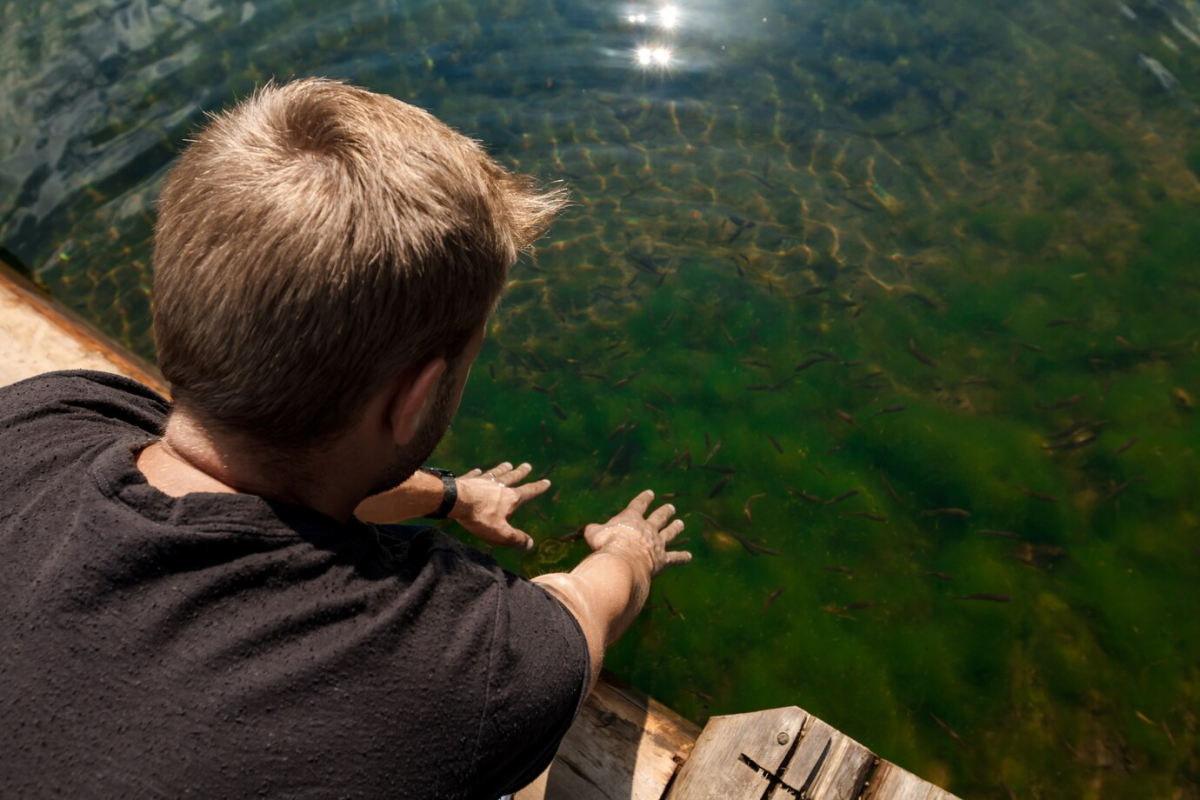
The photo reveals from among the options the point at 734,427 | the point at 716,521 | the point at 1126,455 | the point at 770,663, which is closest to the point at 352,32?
the point at 734,427

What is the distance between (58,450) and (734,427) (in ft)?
13.1

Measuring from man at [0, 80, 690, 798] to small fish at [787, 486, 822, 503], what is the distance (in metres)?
3.22

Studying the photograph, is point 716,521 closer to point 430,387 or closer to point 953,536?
point 953,536

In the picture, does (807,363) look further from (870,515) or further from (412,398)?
(412,398)

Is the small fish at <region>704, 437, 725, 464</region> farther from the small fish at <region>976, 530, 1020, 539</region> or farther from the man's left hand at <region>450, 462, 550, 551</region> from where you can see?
the small fish at <region>976, 530, 1020, 539</region>

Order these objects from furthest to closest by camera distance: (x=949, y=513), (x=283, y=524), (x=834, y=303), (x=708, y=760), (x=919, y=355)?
(x=834, y=303)
(x=919, y=355)
(x=949, y=513)
(x=708, y=760)
(x=283, y=524)

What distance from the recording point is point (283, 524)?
155cm

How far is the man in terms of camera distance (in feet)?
4.38

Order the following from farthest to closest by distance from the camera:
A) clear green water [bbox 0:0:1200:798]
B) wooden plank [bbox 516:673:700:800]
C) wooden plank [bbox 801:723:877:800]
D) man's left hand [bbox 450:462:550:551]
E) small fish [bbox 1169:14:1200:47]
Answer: small fish [bbox 1169:14:1200:47] < clear green water [bbox 0:0:1200:798] < man's left hand [bbox 450:462:550:551] < wooden plank [bbox 516:673:700:800] < wooden plank [bbox 801:723:877:800]

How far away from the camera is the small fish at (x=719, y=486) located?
4832 millimetres

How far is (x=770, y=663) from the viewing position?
426 centimetres

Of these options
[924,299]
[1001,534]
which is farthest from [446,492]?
[924,299]

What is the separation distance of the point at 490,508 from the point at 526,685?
2.36 m

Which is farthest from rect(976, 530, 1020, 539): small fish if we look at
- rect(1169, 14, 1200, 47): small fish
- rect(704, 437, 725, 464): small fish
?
rect(1169, 14, 1200, 47): small fish
